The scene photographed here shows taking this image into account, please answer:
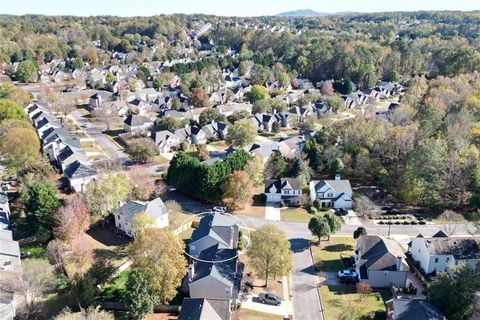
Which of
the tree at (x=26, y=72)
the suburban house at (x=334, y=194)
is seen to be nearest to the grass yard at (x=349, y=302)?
the suburban house at (x=334, y=194)

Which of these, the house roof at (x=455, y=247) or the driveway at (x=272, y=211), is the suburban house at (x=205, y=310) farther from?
the house roof at (x=455, y=247)

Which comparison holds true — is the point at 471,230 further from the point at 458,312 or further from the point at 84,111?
the point at 84,111

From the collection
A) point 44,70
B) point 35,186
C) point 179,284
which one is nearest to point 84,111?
point 44,70

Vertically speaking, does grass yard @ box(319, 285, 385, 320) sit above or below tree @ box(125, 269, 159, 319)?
below

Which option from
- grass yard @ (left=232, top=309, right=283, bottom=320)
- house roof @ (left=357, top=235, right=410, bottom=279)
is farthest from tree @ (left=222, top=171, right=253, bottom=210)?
grass yard @ (left=232, top=309, right=283, bottom=320)

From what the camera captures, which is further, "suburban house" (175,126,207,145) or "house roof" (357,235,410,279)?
"suburban house" (175,126,207,145)

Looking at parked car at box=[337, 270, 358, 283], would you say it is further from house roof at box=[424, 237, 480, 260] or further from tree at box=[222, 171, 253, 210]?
tree at box=[222, 171, 253, 210]
